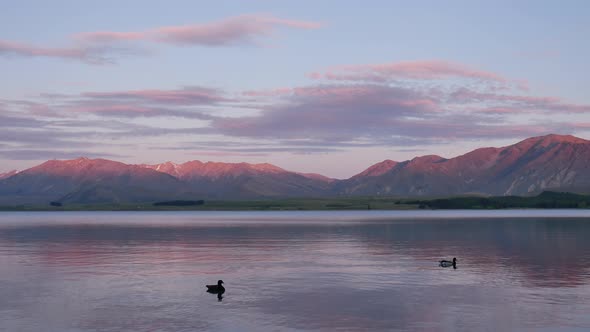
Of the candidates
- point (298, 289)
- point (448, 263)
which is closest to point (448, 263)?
point (448, 263)

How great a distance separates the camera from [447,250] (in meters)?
80.0

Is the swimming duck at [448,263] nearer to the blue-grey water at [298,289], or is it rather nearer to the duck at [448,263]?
the duck at [448,263]

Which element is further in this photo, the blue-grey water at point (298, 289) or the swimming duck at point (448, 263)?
the swimming duck at point (448, 263)

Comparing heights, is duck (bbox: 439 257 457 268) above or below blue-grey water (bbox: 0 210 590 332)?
above

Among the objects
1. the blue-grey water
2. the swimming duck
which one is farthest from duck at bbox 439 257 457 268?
the blue-grey water

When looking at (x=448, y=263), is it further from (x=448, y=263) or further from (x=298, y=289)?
(x=298, y=289)

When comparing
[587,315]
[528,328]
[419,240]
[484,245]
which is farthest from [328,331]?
[419,240]

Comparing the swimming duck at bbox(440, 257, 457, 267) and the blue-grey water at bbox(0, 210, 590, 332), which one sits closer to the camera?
the blue-grey water at bbox(0, 210, 590, 332)

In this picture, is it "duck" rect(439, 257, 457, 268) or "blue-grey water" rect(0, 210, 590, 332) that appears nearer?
"blue-grey water" rect(0, 210, 590, 332)

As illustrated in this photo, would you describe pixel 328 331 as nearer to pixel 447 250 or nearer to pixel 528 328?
pixel 528 328

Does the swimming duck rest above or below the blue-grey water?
above

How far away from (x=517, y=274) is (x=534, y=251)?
2328cm

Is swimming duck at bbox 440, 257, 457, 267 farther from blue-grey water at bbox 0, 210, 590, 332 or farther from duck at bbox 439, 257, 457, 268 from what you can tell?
blue-grey water at bbox 0, 210, 590, 332

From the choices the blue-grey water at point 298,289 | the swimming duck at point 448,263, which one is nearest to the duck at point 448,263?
the swimming duck at point 448,263
